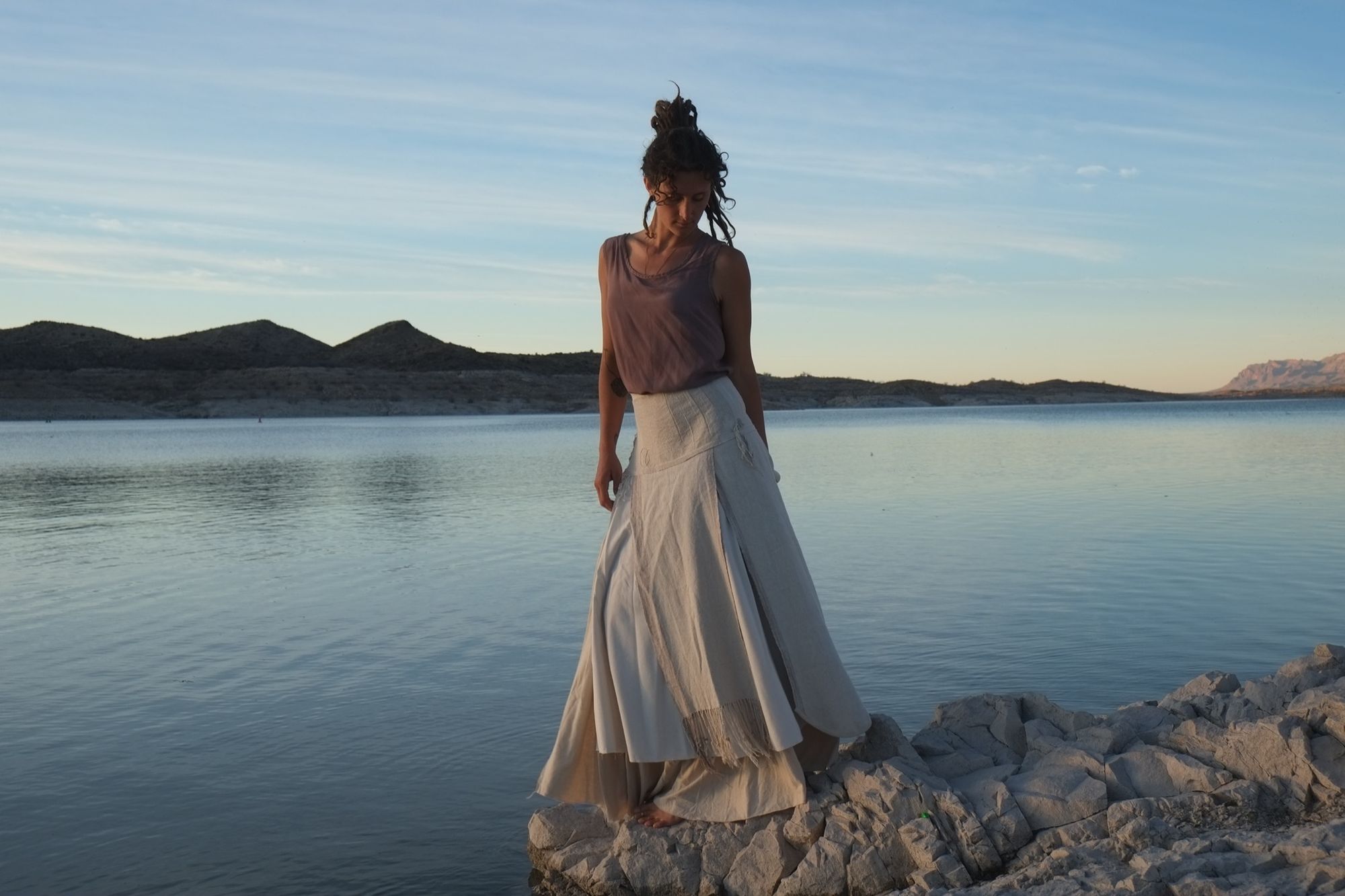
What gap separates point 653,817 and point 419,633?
442 centimetres

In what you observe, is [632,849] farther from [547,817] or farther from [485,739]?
[485,739]

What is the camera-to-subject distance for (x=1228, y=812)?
12.8ft

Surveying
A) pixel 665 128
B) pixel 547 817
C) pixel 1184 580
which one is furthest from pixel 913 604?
pixel 665 128

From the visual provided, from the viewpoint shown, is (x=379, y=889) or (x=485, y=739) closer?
(x=379, y=889)

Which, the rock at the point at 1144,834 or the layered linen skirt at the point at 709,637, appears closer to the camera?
the rock at the point at 1144,834

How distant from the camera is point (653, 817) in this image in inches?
164

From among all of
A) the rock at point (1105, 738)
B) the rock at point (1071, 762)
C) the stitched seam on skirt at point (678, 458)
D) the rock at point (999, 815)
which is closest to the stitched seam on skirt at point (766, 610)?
the stitched seam on skirt at point (678, 458)

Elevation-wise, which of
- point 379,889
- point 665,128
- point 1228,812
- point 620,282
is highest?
point 665,128

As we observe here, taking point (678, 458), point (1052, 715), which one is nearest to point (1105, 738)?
point (1052, 715)

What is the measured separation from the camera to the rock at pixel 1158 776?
4004mm

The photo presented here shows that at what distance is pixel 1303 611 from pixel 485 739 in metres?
5.63

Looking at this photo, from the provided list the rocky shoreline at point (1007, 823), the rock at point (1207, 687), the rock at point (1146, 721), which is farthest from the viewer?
the rock at point (1207, 687)

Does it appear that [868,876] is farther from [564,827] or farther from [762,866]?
[564,827]

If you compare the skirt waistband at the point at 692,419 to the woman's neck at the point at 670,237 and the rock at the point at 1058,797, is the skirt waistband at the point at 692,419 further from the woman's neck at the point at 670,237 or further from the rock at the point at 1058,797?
the rock at the point at 1058,797
